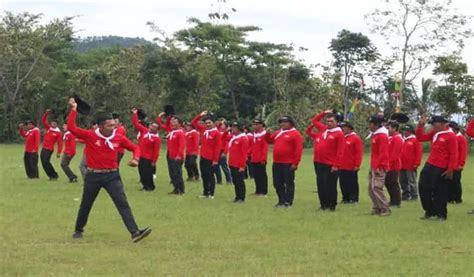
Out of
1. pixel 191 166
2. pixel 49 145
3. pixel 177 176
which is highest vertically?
pixel 49 145

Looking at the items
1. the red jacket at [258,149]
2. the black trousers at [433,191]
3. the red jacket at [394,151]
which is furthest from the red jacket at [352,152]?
the red jacket at [258,149]

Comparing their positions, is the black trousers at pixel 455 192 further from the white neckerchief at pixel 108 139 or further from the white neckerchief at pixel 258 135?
the white neckerchief at pixel 108 139

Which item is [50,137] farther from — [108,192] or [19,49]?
[19,49]

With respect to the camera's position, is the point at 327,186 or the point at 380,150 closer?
the point at 380,150

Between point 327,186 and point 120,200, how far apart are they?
4.92 metres

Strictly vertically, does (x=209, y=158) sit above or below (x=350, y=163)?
below

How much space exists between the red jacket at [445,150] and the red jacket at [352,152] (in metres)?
2.22

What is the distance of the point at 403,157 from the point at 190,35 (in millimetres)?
32950

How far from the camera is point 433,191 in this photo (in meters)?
13.0

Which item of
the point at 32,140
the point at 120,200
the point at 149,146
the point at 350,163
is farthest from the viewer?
the point at 32,140

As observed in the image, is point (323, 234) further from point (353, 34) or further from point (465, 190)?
point (353, 34)

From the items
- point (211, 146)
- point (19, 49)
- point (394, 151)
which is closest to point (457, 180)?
point (394, 151)

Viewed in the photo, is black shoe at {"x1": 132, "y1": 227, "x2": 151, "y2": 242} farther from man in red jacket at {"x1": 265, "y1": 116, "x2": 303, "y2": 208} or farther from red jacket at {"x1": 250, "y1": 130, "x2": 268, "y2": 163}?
red jacket at {"x1": 250, "y1": 130, "x2": 268, "y2": 163}

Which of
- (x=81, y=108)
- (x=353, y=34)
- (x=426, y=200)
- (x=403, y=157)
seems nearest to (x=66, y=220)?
(x=81, y=108)
